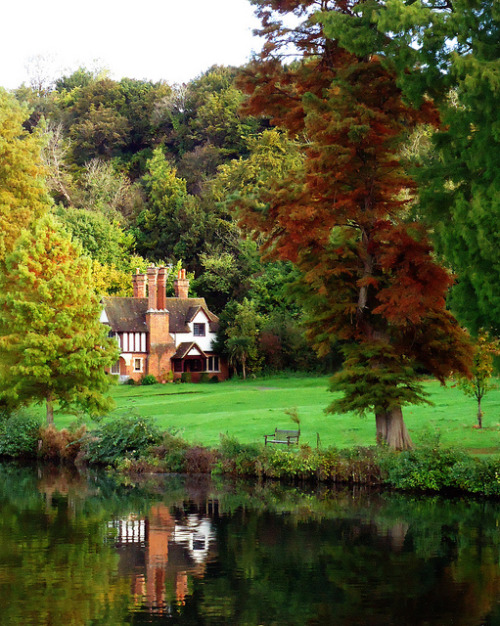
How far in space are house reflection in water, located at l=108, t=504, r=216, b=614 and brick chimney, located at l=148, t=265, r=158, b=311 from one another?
4996 centimetres

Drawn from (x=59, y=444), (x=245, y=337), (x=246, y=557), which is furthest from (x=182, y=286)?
(x=246, y=557)

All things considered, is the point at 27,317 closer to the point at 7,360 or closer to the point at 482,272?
the point at 7,360

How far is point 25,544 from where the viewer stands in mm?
19719

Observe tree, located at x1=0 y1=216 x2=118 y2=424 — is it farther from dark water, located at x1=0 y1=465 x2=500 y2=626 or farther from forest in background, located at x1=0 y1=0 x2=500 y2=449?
dark water, located at x1=0 y1=465 x2=500 y2=626

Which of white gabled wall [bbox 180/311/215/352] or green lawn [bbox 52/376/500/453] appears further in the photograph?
white gabled wall [bbox 180/311/215/352]

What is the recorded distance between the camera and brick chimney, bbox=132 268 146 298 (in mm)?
77000

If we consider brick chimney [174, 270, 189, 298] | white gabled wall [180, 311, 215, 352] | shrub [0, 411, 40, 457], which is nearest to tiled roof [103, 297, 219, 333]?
white gabled wall [180, 311, 215, 352]

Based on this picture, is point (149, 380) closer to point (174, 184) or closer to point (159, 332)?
point (159, 332)

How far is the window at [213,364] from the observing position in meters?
75.4

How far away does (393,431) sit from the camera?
28.8 meters

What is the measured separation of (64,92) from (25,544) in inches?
3837

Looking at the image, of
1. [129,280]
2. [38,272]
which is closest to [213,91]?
[129,280]

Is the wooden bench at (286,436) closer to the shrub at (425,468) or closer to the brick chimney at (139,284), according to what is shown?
the shrub at (425,468)

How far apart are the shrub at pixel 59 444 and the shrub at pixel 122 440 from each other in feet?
4.63
